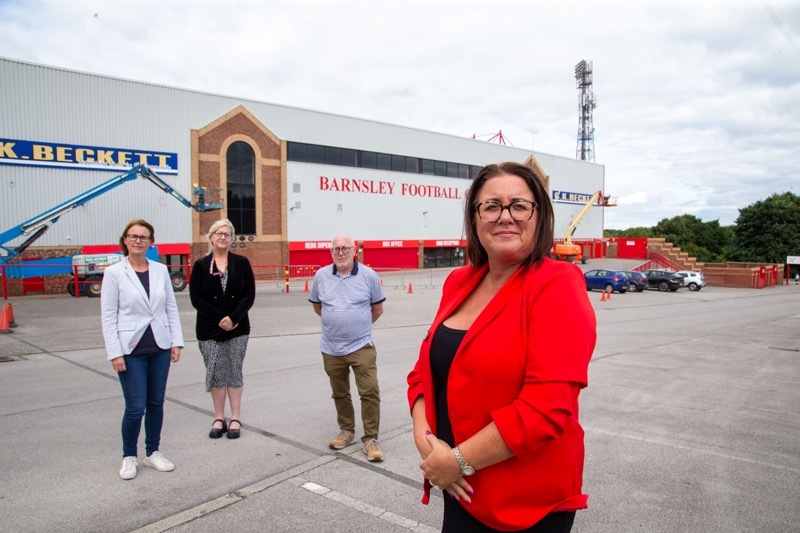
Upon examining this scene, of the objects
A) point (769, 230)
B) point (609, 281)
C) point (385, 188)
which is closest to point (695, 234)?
point (769, 230)

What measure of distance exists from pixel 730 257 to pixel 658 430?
70.9m

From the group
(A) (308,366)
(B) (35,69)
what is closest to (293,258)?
(B) (35,69)

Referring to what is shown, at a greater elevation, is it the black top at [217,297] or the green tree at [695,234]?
the green tree at [695,234]

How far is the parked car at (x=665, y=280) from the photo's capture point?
33.6 m

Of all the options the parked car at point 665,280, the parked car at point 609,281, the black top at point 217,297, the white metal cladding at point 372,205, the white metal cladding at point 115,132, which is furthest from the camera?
the parked car at point 665,280

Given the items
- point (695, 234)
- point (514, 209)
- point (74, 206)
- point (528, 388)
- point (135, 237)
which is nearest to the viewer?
point (528, 388)

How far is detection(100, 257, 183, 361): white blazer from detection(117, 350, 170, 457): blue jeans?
0.13 meters

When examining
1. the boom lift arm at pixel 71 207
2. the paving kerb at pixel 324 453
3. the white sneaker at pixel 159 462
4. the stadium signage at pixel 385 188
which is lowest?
the paving kerb at pixel 324 453

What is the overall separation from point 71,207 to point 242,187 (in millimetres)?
10237

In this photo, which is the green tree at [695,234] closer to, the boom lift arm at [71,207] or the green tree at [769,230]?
the green tree at [769,230]

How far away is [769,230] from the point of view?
58875mm

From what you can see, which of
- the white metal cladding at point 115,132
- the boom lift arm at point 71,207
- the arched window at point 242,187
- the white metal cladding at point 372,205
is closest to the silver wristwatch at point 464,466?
the white metal cladding at point 115,132

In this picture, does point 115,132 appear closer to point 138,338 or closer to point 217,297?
Answer: point 217,297

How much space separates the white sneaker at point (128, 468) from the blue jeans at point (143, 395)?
40mm
